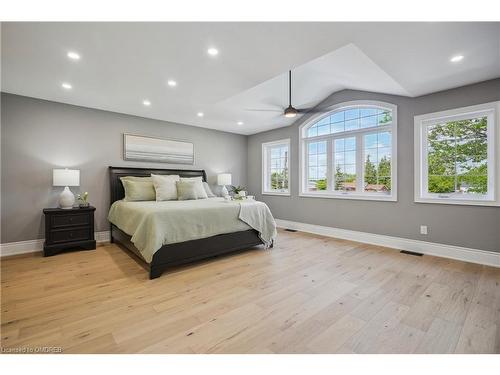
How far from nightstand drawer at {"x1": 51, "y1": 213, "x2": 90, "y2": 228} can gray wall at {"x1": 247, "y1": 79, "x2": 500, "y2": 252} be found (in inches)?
163

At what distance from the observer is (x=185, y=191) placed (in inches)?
Answer: 174

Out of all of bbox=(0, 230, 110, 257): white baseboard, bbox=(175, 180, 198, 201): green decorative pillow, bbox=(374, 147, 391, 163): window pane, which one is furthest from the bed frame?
bbox=(374, 147, 391, 163): window pane

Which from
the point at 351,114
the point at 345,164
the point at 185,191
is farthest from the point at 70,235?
→ the point at 351,114

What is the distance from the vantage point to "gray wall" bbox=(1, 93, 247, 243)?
366cm

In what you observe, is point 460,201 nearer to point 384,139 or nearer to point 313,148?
point 384,139

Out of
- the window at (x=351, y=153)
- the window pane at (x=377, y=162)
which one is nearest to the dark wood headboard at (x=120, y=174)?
the window at (x=351, y=153)

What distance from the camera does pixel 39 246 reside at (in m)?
3.86

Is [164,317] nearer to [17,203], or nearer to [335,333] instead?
[335,333]

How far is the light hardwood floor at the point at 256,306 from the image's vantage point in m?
1.63

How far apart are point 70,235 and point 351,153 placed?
201 inches

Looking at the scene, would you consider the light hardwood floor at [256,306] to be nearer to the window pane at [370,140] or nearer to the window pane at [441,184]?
the window pane at [441,184]

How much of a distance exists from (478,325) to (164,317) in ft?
8.03

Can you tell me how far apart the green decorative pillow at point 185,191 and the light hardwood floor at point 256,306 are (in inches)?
56.0

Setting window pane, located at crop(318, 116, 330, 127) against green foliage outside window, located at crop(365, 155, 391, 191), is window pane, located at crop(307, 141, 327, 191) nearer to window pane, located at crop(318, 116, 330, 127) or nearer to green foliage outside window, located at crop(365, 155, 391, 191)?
window pane, located at crop(318, 116, 330, 127)
